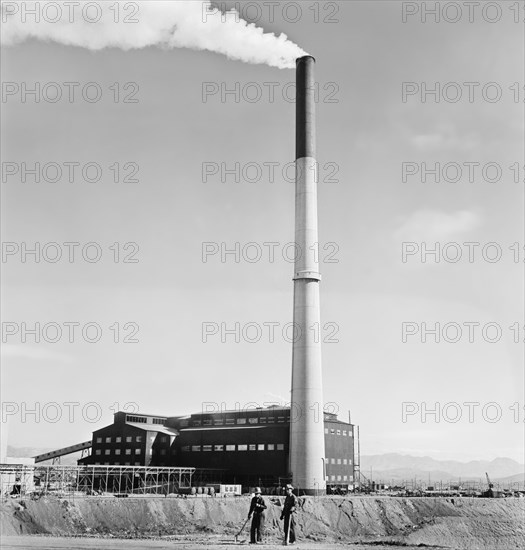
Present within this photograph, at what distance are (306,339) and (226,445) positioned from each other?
65.1ft

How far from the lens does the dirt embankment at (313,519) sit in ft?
122

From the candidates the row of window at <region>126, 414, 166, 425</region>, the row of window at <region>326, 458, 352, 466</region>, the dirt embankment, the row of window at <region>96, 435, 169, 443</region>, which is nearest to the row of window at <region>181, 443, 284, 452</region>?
the row of window at <region>96, 435, 169, 443</region>

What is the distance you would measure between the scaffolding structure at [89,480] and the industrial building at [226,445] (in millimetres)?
3679

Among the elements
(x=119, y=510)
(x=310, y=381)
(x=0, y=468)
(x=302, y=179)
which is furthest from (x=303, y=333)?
(x=0, y=468)

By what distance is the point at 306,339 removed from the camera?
54.2m

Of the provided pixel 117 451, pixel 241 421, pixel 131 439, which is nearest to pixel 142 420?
pixel 131 439

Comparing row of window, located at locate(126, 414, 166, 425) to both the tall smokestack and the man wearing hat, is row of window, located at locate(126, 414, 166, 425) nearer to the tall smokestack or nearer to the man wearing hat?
the tall smokestack

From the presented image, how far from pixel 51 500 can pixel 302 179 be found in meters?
32.5

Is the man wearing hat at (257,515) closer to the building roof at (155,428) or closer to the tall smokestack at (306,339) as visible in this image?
the tall smokestack at (306,339)

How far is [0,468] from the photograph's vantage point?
160 feet

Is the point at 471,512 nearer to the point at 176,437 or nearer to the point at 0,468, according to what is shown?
the point at 176,437

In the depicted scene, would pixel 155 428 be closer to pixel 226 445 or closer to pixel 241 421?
pixel 226 445

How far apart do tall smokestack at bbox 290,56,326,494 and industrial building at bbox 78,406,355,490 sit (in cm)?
921

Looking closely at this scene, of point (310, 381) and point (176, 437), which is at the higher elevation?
point (310, 381)
